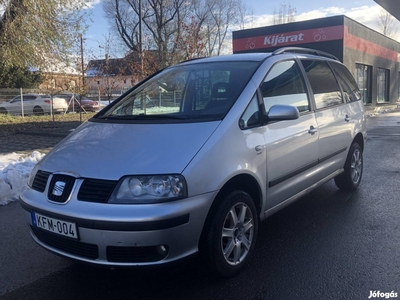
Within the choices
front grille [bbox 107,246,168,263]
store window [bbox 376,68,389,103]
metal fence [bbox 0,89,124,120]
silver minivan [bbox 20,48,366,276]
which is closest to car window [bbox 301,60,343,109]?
silver minivan [bbox 20,48,366,276]

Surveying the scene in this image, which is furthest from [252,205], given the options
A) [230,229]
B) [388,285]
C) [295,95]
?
[295,95]

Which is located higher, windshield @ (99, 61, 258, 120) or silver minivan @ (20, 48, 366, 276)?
windshield @ (99, 61, 258, 120)

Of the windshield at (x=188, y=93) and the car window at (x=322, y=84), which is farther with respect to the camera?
the car window at (x=322, y=84)

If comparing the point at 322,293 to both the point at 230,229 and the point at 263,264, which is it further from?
the point at 230,229

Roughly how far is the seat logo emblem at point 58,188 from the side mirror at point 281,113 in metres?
1.82

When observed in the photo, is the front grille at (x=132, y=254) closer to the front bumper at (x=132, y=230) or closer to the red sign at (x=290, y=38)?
the front bumper at (x=132, y=230)

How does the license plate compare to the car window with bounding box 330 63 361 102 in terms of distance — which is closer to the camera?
the license plate

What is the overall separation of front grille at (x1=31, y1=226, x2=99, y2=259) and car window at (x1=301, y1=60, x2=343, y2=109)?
296 centimetres

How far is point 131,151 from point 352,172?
372 centimetres

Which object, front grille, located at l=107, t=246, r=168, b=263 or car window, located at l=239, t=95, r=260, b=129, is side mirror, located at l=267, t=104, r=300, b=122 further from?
front grille, located at l=107, t=246, r=168, b=263

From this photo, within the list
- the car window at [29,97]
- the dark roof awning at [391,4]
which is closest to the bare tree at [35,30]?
the car window at [29,97]

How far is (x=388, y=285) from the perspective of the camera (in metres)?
2.96

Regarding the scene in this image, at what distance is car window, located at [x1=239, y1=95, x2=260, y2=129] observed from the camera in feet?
10.7

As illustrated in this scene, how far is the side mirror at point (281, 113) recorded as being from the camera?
11.2ft
